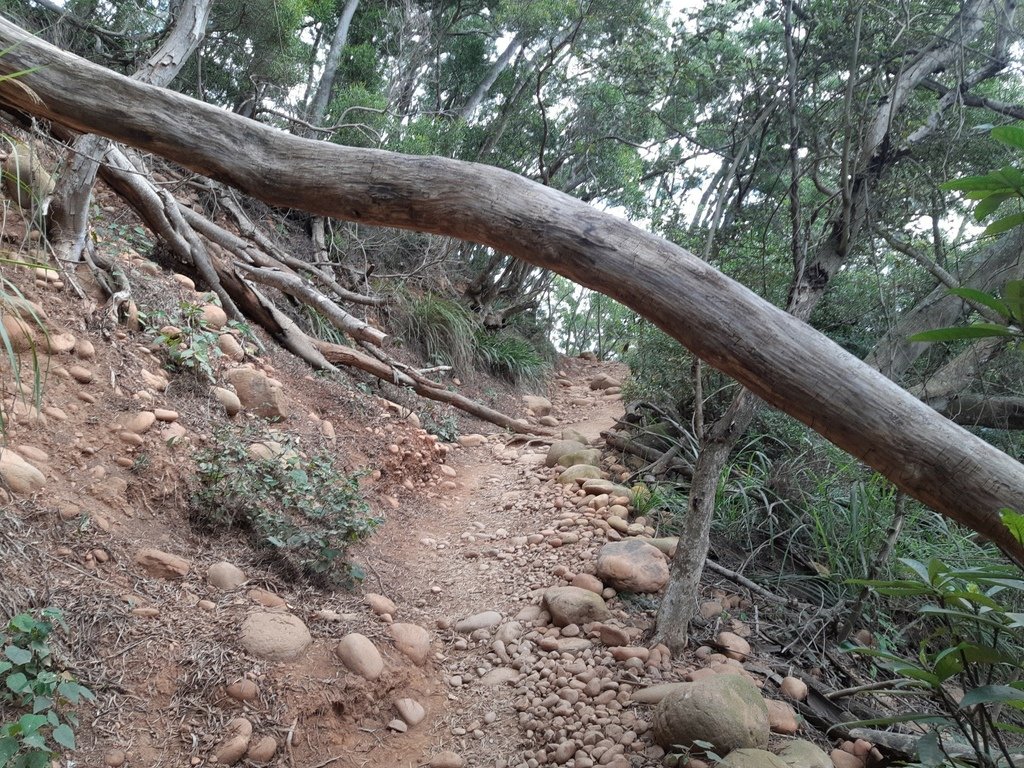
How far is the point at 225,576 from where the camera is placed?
275cm

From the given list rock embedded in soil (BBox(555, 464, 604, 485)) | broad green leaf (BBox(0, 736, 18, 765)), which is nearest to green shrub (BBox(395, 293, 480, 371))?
rock embedded in soil (BBox(555, 464, 604, 485))

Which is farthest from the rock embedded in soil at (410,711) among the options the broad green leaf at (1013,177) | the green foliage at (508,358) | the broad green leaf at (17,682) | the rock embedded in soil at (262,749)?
the green foliage at (508,358)

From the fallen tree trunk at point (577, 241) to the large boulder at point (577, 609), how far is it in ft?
6.35

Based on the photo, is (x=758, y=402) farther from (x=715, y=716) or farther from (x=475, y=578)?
(x=475, y=578)

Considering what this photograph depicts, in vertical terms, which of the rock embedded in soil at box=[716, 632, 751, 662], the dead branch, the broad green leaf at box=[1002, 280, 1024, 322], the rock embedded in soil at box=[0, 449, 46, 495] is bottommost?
the rock embedded in soil at box=[0, 449, 46, 495]

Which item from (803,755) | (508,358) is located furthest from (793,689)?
(508,358)

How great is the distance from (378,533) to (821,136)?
3506 mm

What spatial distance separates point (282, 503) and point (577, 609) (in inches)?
57.6

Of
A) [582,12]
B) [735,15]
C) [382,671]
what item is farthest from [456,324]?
[382,671]

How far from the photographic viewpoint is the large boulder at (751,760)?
2.15 m

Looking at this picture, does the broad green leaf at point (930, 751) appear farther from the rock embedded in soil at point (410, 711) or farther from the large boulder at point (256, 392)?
the large boulder at point (256, 392)

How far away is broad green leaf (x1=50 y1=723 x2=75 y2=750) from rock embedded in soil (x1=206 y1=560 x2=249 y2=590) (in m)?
0.93

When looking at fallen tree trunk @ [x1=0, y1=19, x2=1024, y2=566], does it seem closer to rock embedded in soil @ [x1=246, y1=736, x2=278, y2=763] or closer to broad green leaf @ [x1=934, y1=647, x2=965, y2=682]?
broad green leaf @ [x1=934, y1=647, x2=965, y2=682]

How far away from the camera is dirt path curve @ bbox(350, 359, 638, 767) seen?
2.60 m
